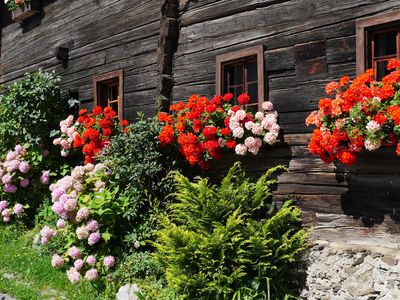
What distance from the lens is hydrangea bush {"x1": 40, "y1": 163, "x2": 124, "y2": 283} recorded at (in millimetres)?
6391

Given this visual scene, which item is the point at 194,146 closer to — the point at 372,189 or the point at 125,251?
the point at 125,251

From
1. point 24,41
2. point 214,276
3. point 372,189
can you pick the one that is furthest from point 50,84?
point 372,189

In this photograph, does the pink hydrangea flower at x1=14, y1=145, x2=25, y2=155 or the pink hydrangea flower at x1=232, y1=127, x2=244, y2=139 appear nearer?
the pink hydrangea flower at x1=232, y1=127, x2=244, y2=139

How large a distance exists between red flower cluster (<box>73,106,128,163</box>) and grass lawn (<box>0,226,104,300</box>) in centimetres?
172

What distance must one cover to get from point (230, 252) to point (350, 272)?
122 centimetres

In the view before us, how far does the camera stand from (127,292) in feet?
19.1

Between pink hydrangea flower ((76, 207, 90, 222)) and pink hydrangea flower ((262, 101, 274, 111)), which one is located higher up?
pink hydrangea flower ((262, 101, 274, 111))

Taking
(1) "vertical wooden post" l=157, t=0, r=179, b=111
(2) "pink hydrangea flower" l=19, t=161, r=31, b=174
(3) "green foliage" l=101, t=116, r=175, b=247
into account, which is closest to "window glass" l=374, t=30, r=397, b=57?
(3) "green foliage" l=101, t=116, r=175, b=247

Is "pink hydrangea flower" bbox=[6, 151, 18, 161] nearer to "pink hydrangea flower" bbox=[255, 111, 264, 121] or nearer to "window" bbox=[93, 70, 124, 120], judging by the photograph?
"window" bbox=[93, 70, 124, 120]

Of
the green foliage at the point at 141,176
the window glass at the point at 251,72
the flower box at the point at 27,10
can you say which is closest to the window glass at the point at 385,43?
the window glass at the point at 251,72

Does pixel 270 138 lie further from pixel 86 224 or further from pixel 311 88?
pixel 86 224

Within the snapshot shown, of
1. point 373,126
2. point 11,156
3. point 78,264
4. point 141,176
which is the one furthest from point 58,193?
point 373,126

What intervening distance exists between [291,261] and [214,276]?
836 millimetres

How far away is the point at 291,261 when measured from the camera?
5273 millimetres
